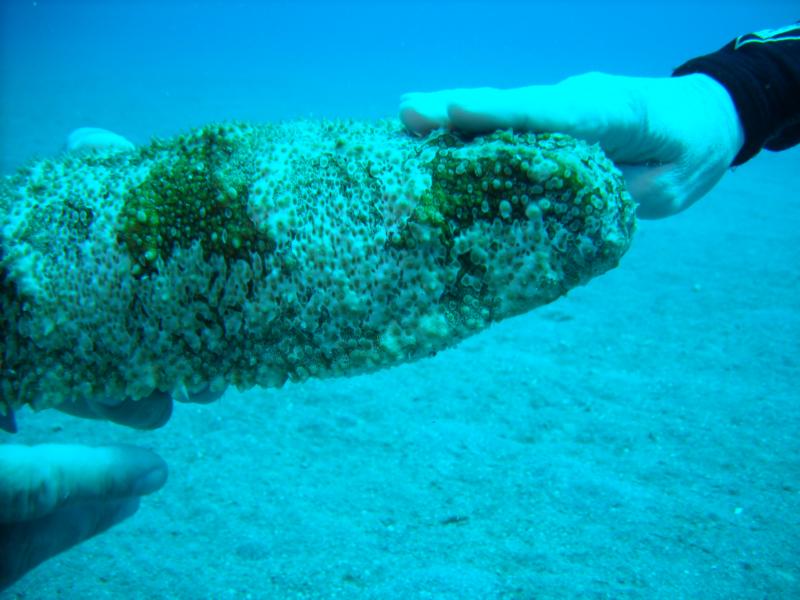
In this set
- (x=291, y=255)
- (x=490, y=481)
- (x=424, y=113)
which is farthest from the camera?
(x=490, y=481)

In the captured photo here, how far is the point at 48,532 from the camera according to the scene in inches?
70.7

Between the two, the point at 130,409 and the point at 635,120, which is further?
the point at 130,409

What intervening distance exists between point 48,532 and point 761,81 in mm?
3059

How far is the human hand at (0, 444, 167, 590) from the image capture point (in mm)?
1567

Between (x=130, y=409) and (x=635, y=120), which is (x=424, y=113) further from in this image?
(x=130, y=409)

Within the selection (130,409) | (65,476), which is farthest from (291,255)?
(65,476)

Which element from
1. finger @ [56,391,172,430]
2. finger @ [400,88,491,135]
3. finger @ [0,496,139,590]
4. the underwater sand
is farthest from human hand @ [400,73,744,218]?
the underwater sand

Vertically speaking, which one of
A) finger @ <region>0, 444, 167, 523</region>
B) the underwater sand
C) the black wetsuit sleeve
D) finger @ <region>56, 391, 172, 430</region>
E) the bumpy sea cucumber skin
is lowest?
the underwater sand

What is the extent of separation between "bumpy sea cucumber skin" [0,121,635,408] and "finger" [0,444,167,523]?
1.45 ft

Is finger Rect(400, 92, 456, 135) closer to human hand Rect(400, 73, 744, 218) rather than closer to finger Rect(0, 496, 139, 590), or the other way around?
human hand Rect(400, 73, 744, 218)

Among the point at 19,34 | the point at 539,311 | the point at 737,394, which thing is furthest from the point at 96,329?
the point at 19,34

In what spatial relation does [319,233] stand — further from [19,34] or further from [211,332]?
[19,34]

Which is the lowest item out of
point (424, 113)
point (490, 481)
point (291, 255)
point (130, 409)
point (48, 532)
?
point (490, 481)

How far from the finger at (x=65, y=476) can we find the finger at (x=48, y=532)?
12 cm
